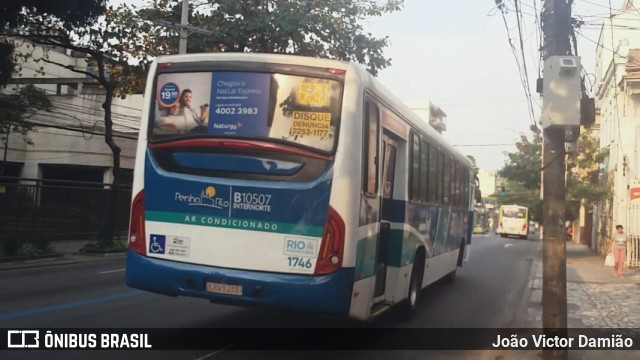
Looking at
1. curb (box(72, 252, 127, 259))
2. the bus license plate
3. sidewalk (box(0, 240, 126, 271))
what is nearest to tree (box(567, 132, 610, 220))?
curb (box(72, 252, 127, 259))

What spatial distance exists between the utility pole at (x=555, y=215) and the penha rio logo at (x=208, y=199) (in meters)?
4.00

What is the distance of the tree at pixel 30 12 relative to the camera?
15.7 metres

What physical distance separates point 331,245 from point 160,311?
420cm

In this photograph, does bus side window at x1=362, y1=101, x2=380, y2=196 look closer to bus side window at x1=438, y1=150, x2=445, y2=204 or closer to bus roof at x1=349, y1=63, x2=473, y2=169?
bus roof at x1=349, y1=63, x2=473, y2=169

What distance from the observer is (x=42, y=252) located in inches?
667

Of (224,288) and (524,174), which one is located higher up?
(524,174)

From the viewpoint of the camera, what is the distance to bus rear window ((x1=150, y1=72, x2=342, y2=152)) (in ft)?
21.3

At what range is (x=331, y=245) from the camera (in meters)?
6.23

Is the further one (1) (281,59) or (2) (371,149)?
(2) (371,149)

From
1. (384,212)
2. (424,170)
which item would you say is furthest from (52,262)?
(384,212)

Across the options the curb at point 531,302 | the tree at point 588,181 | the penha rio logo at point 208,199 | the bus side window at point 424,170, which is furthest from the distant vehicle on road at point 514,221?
the penha rio logo at point 208,199

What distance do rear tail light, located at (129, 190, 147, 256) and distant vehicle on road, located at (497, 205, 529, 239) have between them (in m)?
51.2

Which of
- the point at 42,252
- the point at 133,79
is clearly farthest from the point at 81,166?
the point at 42,252

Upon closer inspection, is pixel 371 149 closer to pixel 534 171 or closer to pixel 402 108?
pixel 402 108
